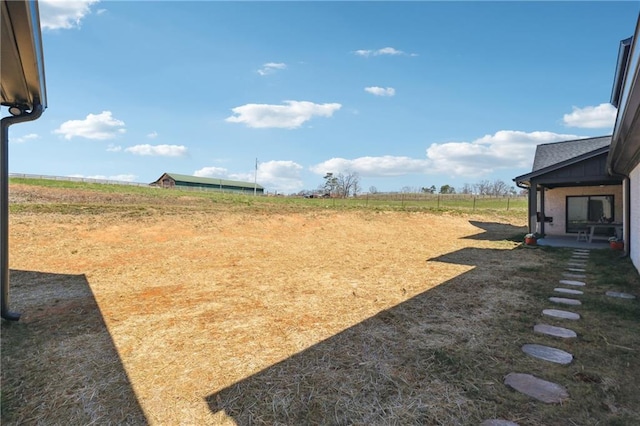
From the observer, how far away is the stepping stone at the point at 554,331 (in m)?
3.09

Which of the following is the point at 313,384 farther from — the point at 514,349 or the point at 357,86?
the point at 357,86

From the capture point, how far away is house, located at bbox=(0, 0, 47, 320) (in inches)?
71.2

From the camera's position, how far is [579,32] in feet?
31.7

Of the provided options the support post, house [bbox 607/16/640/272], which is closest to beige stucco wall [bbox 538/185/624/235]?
the support post

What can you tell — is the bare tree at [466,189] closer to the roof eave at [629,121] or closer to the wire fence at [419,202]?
the wire fence at [419,202]

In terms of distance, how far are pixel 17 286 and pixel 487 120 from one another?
2033cm

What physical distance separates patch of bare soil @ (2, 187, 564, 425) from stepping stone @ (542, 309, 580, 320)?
0.37 m

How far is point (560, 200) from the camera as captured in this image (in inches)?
486

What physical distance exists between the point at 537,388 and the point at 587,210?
1322 cm

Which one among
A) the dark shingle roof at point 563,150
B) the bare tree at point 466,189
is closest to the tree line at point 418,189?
the bare tree at point 466,189

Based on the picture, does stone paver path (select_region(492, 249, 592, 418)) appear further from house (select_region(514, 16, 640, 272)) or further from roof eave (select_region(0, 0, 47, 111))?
roof eave (select_region(0, 0, 47, 111))

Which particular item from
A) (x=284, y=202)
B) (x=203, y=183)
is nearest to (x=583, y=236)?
(x=284, y=202)

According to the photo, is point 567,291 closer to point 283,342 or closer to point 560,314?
point 560,314

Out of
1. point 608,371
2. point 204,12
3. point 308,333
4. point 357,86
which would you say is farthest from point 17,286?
point 357,86
